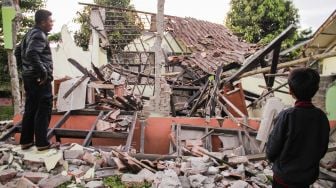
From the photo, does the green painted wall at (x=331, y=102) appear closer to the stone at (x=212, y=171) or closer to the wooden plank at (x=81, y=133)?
the stone at (x=212, y=171)

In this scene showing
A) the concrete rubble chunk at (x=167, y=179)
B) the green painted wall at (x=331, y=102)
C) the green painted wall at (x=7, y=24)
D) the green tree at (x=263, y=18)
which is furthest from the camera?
the green tree at (x=263, y=18)

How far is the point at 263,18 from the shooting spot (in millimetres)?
23797

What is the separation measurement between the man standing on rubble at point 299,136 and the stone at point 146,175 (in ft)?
Answer: 6.18

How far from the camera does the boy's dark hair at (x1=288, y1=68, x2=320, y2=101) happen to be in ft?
8.88

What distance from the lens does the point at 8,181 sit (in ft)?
14.1

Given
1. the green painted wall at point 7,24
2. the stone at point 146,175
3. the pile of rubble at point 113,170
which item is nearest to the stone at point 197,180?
the pile of rubble at point 113,170

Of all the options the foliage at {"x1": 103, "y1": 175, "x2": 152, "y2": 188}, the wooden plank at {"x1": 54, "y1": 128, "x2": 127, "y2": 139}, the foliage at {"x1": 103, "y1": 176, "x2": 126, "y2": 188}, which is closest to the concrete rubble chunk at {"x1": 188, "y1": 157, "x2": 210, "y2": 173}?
the foliage at {"x1": 103, "y1": 175, "x2": 152, "y2": 188}

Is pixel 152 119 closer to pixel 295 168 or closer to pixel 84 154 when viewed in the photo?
pixel 84 154

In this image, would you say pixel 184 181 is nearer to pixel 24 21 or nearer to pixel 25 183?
pixel 25 183

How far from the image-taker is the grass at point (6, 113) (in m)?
17.5

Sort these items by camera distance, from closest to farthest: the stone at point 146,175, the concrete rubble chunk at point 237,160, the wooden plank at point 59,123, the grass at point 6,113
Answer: the stone at point 146,175 < the concrete rubble chunk at point 237,160 < the wooden plank at point 59,123 < the grass at point 6,113

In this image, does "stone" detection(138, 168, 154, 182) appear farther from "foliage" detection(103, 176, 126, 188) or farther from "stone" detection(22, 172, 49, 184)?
"stone" detection(22, 172, 49, 184)

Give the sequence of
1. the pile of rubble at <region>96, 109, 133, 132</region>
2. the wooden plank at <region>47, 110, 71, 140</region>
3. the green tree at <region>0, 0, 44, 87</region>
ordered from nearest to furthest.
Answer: the wooden plank at <region>47, 110, 71, 140</region>, the pile of rubble at <region>96, 109, 133, 132</region>, the green tree at <region>0, 0, 44, 87</region>

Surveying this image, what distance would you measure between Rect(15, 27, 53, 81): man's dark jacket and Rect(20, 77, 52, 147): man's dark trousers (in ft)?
0.39
